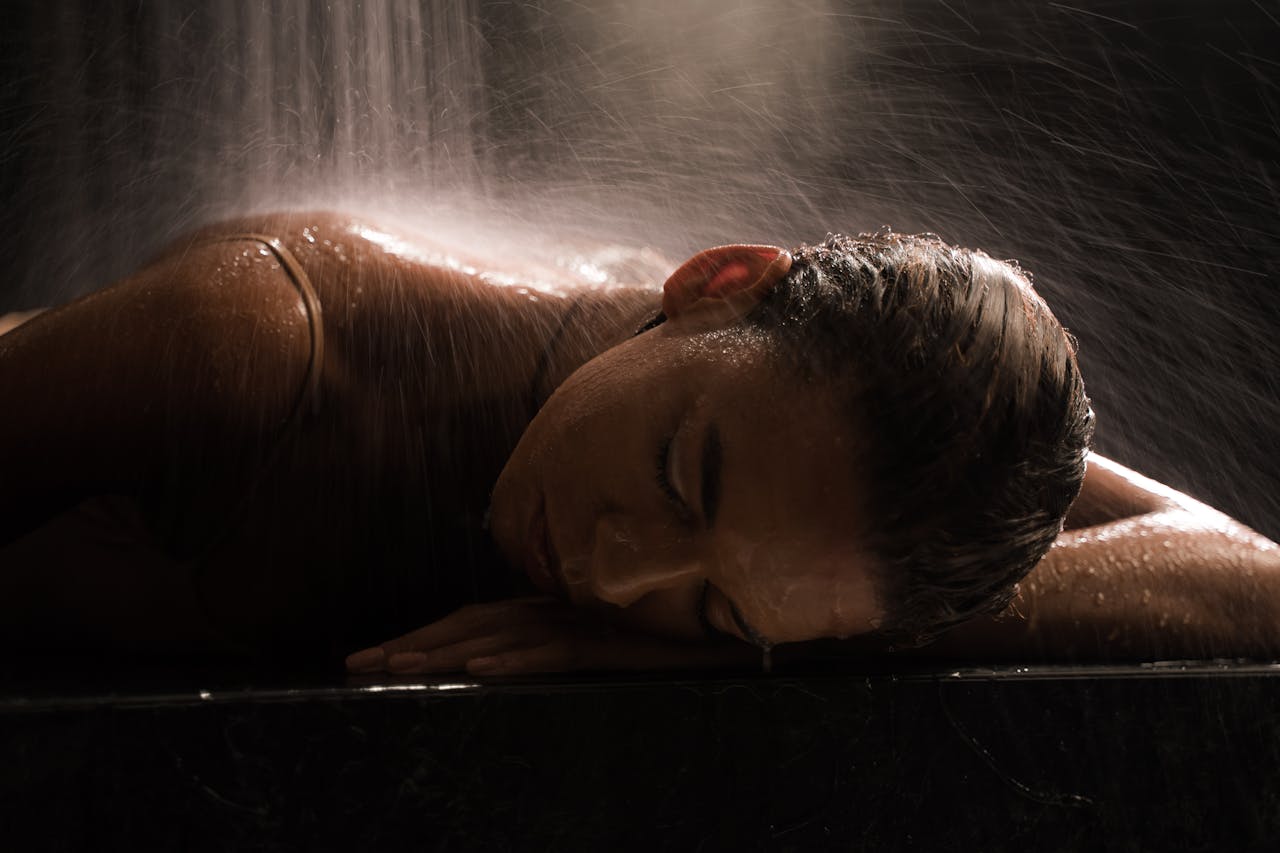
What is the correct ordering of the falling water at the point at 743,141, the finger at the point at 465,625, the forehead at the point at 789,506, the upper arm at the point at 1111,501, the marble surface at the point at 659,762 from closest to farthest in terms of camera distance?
1. the marble surface at the point at 659,762
2. the forehead at the point at 789,506
3. the finger at the point at 465,625
4. the upper arm at the point at 1111,501
5. the falling water at the point at 743,141

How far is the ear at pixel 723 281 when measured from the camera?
130 centimetres

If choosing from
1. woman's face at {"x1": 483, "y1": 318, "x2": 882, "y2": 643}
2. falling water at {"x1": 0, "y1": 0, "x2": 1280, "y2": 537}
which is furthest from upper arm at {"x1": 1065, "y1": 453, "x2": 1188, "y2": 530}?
falling water at {"x1": 0, "y1": 0, "x2": 1280, "y2": 537}

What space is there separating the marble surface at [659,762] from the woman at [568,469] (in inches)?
4.3

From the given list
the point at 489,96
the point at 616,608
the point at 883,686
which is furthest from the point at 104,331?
the point at 489,96

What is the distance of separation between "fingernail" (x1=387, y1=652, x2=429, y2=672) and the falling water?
99cm

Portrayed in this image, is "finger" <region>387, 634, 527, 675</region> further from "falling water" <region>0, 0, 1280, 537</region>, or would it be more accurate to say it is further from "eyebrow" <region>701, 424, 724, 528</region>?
"falling water" <region>0, 0, 1280, 537</region>

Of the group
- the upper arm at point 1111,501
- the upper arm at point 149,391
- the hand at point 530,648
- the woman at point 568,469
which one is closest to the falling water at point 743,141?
the woman at point 568,469

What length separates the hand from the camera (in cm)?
120

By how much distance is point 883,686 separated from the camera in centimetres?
119

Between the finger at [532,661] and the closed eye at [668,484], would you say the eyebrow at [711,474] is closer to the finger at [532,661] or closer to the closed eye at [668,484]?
the closed eye at [668,484]

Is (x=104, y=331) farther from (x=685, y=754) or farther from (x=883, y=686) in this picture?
(x=883, y=686)

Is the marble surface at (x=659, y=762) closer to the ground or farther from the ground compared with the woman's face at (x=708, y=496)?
closer to the ground

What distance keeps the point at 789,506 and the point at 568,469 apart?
0.26 metres

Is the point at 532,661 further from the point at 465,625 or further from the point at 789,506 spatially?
the point at 789,506
